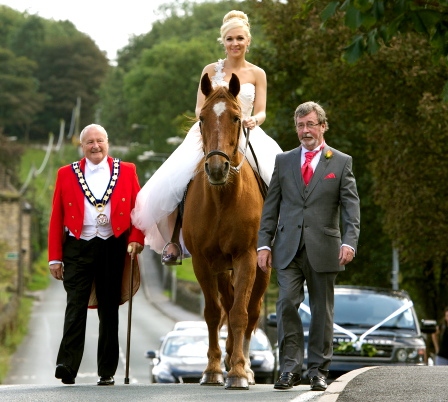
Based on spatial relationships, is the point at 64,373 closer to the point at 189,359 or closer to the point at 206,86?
the point at 206,86

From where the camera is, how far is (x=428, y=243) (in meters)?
32.1

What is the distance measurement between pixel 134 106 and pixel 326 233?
106270 millimetres

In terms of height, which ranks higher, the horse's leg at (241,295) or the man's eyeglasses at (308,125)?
the man's eyeglasses at (308,125)

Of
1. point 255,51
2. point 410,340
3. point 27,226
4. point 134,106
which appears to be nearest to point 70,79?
point 134,106

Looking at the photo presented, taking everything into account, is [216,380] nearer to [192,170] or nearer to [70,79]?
[192,170]

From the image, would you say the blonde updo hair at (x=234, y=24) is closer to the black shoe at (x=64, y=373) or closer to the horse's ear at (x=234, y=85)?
the horse's ear at (x=234, y=85)

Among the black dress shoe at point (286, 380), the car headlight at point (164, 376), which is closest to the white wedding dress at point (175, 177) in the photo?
the black dress shoe at point (286, 380)

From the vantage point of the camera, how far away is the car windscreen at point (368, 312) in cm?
2138

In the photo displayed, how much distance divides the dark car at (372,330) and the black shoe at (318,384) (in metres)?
7.48

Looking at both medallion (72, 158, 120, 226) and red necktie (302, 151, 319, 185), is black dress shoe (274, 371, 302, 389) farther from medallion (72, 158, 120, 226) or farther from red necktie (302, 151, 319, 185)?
medallion (72, 158, 120, 226)

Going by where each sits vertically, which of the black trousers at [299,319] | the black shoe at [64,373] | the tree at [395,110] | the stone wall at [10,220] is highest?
the stone wall at [10,220]

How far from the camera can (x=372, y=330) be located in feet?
69.2

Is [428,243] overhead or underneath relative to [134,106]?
underneath

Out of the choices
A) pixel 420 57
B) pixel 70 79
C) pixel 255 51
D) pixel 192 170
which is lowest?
pixel 192 170
